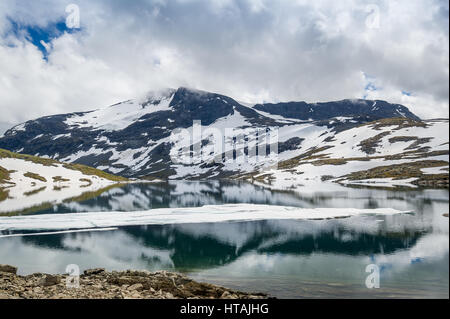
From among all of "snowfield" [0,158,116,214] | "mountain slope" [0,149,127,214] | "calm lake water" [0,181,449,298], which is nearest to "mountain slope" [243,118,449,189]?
"calm lake water" [0,181,449,298]

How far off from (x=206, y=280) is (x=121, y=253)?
1277 centimetres

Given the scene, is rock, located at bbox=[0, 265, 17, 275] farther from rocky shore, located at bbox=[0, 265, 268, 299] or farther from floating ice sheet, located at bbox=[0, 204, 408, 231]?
floating ice sheet, located at bbox=[0, 204, 408, 231]

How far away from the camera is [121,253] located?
32.4 meters

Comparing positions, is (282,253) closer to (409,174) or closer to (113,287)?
(113,287)

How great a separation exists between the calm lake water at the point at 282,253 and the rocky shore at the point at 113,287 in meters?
2.74

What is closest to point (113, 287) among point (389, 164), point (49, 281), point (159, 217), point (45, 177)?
point (49, 281)

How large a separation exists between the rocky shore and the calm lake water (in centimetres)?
274

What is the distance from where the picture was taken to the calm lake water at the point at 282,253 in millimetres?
21078

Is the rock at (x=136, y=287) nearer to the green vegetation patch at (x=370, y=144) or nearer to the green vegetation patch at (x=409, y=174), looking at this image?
the green vegetation patch at (x=409, y=174)

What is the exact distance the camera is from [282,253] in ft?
101

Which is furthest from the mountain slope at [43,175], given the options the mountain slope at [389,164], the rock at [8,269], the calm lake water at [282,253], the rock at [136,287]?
the rock at [136,287]

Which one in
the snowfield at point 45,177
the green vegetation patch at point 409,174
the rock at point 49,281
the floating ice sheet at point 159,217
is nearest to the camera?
the rock at point 49,281
